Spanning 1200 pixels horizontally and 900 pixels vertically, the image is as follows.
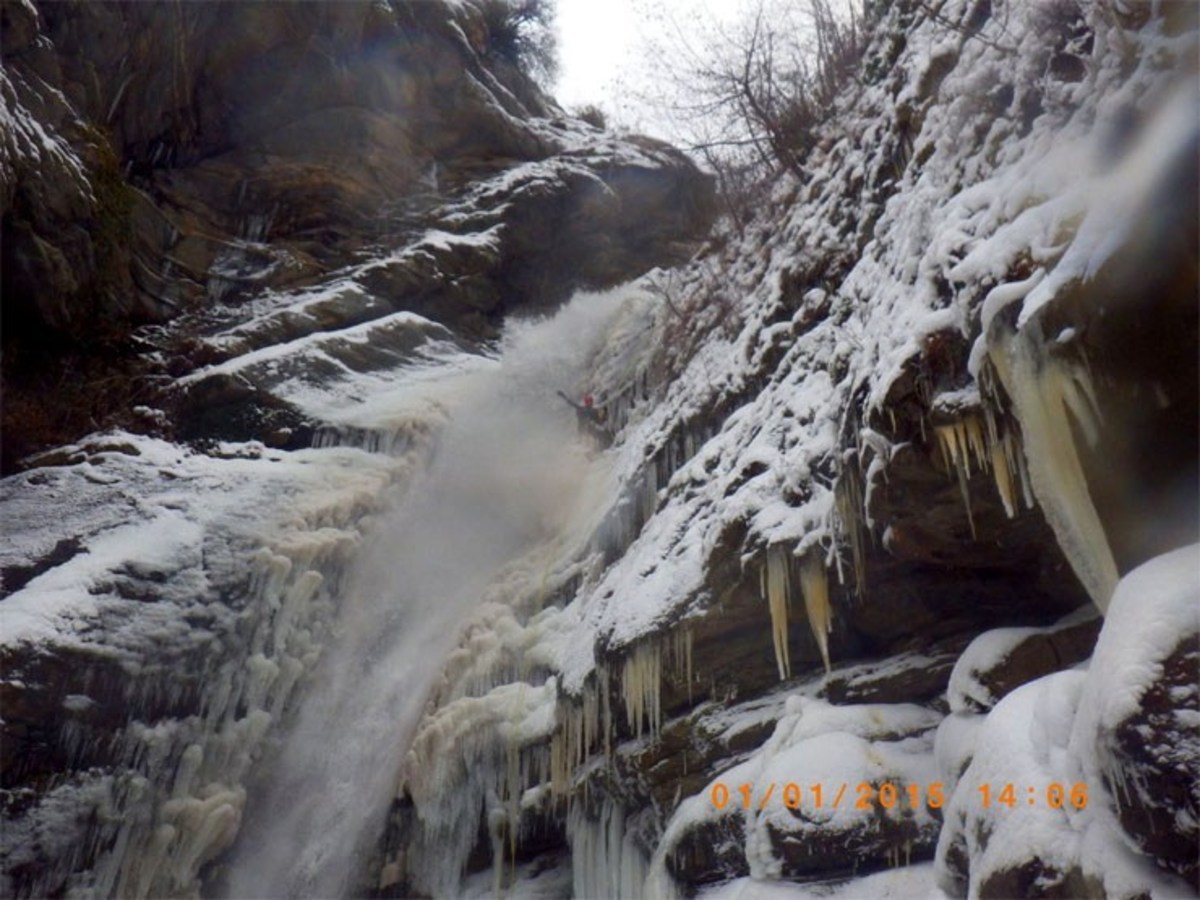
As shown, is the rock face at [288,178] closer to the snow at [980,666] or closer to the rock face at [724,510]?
the rock face at [724,510]

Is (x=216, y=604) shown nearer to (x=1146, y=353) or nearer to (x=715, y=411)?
(x=715, y=411)

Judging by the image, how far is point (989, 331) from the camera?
378 cm

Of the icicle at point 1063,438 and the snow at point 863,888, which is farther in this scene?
the snow at point 863,888

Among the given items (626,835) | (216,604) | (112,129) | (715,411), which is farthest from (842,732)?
(112,129)

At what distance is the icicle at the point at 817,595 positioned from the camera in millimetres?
5285

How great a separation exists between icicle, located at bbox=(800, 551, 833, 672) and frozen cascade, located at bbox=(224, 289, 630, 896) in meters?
2.95

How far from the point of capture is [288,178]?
15.9 m

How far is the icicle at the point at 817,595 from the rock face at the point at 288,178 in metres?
9.44

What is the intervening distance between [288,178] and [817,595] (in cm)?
1366

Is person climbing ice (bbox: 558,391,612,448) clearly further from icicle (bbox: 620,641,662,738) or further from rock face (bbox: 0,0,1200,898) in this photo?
icicle (bbox: 620,641,662,738)
